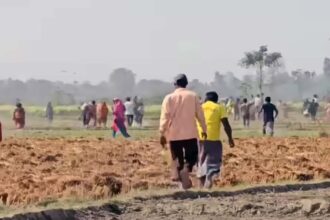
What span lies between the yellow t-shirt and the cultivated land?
74 centimetres

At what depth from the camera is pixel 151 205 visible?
12.6 metres

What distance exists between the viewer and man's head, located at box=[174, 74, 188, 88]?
14.1m

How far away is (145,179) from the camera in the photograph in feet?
51.8

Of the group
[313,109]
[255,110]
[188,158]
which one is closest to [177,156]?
[188,158]

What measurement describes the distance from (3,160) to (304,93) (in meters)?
150

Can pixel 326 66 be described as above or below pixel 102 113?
above

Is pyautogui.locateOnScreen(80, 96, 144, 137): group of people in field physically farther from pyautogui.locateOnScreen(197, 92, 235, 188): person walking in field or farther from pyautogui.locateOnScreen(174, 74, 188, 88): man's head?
pyautogui.locateOnScreen(174, 74, 188, 88): man's head

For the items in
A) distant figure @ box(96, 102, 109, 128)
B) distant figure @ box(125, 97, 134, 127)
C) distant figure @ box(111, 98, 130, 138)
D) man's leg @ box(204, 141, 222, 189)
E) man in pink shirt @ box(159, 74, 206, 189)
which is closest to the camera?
man in pink shirt @ box(159, 74, 206, 189)

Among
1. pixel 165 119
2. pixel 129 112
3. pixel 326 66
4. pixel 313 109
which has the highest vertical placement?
pixel 326 66

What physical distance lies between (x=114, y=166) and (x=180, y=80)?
4799 mm

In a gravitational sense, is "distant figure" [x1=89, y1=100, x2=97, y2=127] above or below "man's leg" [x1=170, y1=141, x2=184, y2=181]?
above

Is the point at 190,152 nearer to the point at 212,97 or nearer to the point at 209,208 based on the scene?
the point at 212,97

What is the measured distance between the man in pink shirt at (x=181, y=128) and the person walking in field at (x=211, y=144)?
1.77 ft

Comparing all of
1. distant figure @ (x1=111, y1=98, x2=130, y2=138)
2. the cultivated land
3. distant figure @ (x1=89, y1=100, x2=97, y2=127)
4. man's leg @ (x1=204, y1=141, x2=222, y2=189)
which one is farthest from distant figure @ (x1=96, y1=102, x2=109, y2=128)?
man's leg @ (x1=204, y1=141, x2=222, y2=189)
